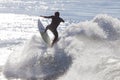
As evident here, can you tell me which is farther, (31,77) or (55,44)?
(55,44)

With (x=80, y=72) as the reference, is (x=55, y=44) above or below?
above

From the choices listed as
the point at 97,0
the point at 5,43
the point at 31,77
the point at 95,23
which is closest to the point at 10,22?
the point at 5,43

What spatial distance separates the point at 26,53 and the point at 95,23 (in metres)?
4.56

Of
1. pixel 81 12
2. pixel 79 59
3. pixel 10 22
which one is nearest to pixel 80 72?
pixel 79 59

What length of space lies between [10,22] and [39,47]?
792 inches

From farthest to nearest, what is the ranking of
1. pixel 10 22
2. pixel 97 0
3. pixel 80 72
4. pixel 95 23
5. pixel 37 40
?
pixel 97 0
pixel 10 22
pixel 95 23
pixel 37 40
pixel 80 72

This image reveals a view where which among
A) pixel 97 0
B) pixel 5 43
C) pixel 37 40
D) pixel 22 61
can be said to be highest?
pixel 97 0

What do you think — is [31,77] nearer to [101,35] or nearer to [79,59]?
[79,59]

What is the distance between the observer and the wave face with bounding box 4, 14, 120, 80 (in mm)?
16547

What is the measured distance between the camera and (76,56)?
61.6 feet

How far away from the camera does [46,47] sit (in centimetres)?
2039

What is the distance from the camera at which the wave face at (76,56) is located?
1655cm

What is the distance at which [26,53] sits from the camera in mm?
20453


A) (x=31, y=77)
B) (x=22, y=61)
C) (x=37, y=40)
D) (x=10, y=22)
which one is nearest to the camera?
(x=31, y=77)
